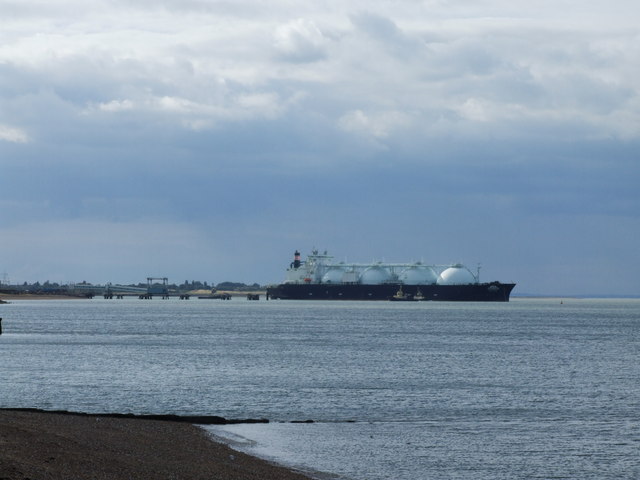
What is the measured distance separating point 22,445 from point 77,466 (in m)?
1.62

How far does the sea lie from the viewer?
95.6ft

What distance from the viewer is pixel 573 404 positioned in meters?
42.2

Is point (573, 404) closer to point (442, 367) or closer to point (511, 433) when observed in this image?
point (511, 433)

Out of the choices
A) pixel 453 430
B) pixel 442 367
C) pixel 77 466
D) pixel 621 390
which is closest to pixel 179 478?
pixel 77 466

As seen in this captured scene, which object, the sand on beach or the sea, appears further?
the sea

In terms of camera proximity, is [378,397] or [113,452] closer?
[113,452]

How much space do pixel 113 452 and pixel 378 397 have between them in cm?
2089

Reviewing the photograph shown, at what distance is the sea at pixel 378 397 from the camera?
29.1m

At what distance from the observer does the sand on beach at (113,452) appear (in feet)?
68.1

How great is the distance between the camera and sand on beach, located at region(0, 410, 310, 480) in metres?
20.8

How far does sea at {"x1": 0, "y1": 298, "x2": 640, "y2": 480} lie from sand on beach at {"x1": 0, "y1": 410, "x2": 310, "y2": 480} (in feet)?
5.34

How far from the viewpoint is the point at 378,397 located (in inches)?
1740

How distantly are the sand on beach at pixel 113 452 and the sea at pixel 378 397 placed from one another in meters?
1.63

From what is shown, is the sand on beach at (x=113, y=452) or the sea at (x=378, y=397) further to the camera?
the sea at (x=378, y=397)
